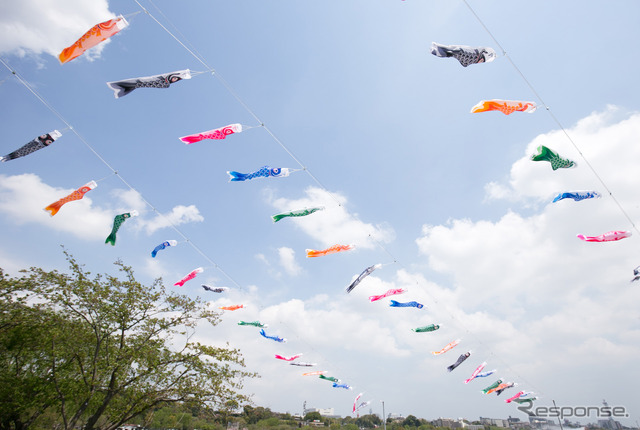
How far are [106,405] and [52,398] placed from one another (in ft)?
8.94

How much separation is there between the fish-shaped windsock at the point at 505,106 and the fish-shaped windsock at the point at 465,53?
122 cm

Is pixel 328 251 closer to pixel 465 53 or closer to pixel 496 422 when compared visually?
pixel 465 53

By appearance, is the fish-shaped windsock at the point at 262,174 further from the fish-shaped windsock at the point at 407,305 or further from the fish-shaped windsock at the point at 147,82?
the fish-shaped windsock at the point at 407,305

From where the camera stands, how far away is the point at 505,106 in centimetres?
994

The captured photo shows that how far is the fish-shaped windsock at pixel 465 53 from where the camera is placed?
888cm

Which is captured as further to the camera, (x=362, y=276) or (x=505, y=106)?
(x=362, y=276)

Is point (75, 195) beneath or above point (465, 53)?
beneath

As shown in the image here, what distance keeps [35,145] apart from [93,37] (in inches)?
186

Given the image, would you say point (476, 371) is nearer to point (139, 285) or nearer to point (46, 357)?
point (139, 285)

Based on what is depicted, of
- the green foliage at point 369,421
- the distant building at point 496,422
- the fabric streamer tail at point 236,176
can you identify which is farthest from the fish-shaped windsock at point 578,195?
the distant building at point 496,422

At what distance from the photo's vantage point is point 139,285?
18.0 m

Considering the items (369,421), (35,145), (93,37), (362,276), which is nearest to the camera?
(93,37)

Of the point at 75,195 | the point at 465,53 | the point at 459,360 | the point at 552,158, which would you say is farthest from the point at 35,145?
the point at 459,360

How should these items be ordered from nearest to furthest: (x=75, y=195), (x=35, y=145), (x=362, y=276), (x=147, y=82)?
(x=147, y=82) → (x=35, y=145) → (x=75, y=195) → (x=362, y=276)
